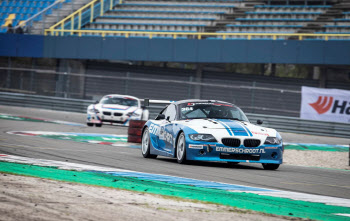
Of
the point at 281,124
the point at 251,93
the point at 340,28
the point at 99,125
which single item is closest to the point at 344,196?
the point at 99,125

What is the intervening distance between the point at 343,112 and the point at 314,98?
1.42 m

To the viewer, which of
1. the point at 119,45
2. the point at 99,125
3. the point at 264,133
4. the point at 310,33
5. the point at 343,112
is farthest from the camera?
the point at 119,45

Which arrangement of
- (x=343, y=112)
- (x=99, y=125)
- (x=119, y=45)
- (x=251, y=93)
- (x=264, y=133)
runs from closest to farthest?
(x=264, y=133) → (x=99, y=125) → (x=343, y=112) → (x=251, y=93) → (x=119, y=45)

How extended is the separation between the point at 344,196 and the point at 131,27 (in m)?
28.2

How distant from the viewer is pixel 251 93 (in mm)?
28359

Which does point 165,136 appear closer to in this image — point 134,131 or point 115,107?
point 134,131

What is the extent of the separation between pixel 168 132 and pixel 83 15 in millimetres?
25945

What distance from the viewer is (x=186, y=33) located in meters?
31.5

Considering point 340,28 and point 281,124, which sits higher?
point 340,28

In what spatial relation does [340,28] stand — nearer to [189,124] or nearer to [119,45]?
[119,45]

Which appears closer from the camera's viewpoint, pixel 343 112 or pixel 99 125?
pixel 99 125

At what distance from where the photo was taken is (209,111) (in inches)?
464

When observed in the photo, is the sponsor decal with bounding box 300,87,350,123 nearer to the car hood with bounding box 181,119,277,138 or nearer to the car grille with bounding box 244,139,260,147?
the car hood with bounding box 181,119,277,138

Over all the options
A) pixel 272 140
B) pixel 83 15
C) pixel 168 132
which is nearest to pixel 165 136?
pixel 168 132
